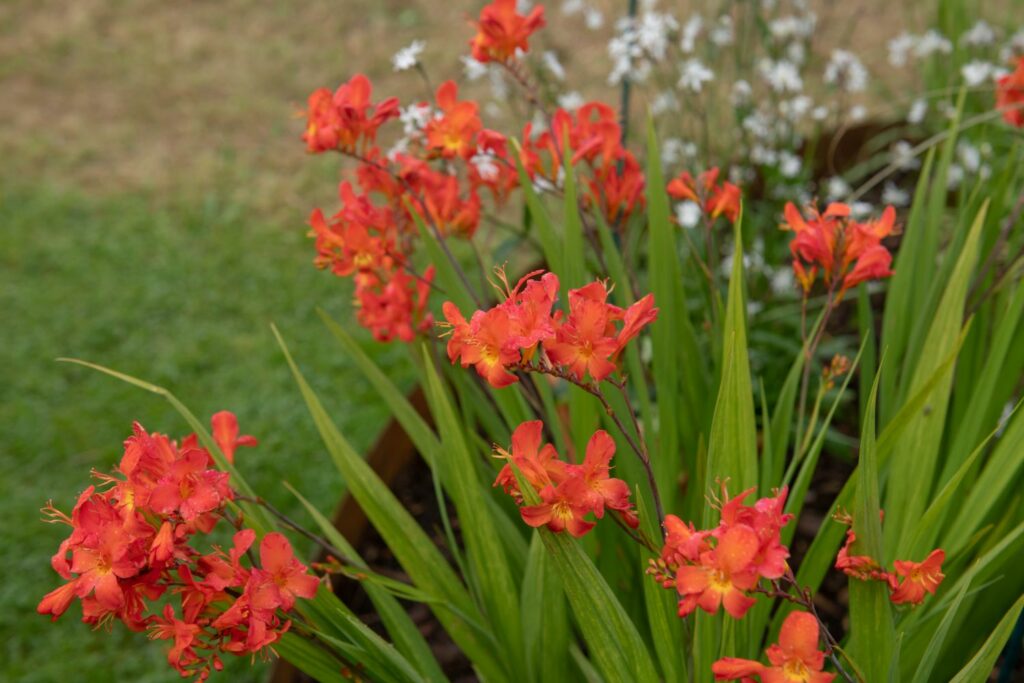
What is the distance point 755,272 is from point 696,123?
127cm

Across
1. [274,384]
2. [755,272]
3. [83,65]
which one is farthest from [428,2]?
[755,272]

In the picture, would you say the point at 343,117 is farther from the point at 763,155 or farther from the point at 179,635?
the point at 763,155

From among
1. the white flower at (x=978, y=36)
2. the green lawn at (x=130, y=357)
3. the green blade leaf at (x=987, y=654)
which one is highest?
the white flower at (x=978, y=36)

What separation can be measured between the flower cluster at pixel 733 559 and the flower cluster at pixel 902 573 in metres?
0.16

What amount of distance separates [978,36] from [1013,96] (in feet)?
3.62

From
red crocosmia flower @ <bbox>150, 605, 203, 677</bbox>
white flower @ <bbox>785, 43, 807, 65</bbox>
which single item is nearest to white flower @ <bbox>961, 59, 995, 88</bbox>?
white flower @ <bbox>785, 43, 807, 65</bbox>

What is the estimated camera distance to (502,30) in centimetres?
146

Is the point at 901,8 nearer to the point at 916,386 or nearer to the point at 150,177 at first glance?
the point at 150,177

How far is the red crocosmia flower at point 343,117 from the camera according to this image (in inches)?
54.8

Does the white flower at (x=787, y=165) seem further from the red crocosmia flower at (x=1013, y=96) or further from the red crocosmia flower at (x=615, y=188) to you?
the red crocosmia flower at (x=615, y=188)

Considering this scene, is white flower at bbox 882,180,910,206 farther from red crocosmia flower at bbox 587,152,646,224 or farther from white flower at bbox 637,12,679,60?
red crocosmia flower at bbox 587,152,646,224

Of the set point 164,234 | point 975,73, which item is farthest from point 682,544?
point 164,234

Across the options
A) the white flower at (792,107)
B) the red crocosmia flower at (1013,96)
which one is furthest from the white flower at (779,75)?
the red crocosmia flower at (1013,96)

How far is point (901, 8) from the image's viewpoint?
4.69 metres
